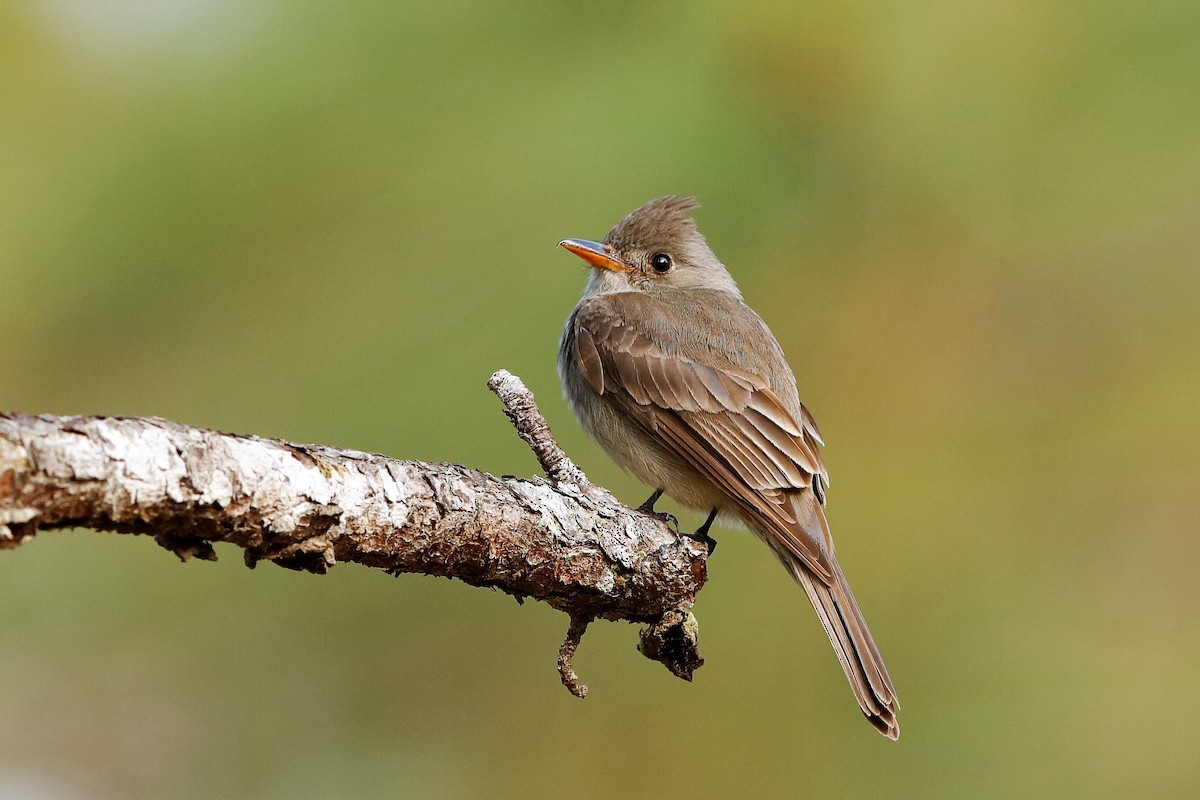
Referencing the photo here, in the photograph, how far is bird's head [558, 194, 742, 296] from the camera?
5.22 m

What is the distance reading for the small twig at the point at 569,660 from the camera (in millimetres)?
2932

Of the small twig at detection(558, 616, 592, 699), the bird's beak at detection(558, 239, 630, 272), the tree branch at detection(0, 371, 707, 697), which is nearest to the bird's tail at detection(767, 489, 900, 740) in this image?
the tree branch at detection(0, 371, 707, 697)

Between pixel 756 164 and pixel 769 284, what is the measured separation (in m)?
0.57

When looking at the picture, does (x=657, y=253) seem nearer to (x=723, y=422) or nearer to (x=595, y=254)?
(x=595, y=254)

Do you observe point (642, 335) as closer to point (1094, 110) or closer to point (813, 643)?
point (813, 643)

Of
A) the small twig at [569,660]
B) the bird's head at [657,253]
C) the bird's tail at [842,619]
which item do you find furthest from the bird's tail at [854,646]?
the bird's head at [657,253]

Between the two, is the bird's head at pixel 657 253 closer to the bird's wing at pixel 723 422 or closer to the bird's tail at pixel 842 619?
the bird's wing at pixel 723 422

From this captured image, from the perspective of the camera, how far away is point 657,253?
5.29 m

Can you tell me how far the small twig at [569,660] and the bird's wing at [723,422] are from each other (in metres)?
1.06

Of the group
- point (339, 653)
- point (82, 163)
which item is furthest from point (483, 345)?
point (82, 163)

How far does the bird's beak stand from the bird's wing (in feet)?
1.14

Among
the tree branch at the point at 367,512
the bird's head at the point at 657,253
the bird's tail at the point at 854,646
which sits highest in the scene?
the bird's head at the point at 657,253

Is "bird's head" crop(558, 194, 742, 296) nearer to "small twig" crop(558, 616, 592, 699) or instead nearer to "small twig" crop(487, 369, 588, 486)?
"small twig" crop(487, 369, 588, 486)

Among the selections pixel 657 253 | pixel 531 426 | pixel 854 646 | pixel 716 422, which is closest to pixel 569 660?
pixel 531 426
